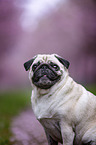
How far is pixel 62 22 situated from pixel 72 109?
1780cm

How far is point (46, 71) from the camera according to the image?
9.70 feet

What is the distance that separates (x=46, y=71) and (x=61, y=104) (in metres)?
0.53

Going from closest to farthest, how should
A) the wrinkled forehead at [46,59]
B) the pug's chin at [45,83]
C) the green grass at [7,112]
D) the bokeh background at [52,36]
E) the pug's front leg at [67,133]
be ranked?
the pug's front leg at [67,133] → the pug's chin at [45,83] → the wrinkled forehead at [46,59] → the green grass at [7,112] → the bokeh background at [52,36]

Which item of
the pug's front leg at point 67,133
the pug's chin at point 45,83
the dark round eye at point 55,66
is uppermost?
the dark round eye at point 55,66

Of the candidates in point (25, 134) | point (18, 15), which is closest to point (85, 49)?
point (18, 15)

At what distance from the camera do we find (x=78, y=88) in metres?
3.09

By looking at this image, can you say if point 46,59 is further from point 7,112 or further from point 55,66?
point 7,112

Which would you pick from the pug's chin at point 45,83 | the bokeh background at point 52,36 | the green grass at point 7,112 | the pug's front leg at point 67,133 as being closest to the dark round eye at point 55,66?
the pug's chin at point 45,83

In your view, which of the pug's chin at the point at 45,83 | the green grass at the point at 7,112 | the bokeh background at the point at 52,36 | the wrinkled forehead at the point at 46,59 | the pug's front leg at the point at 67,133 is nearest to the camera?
the pug's front leg at the point at 67,133

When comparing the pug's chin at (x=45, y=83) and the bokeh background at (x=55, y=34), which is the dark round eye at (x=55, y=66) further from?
the bokeh background at (x=55, y=34)

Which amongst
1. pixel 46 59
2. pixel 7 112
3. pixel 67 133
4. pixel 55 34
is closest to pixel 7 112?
pixel 7 112

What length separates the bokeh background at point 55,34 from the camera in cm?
→ 1449

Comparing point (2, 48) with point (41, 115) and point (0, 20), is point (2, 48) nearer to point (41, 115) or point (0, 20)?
point (0, 20)

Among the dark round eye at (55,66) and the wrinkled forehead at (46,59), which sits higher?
the wrinkled forehead at (46,59)
